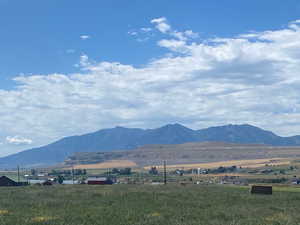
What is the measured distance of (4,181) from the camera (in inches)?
4683

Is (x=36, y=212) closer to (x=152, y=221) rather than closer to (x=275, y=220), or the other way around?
(x=152, y=221)

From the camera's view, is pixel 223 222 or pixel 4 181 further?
pixel 4 181

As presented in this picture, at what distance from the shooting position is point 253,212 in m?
43.8

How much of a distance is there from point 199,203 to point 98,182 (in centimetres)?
7311

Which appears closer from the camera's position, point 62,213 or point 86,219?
point 86,219

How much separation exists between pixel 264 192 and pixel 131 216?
37.9 meters

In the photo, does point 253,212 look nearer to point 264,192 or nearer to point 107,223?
point 107,223

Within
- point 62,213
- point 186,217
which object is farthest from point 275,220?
point 62,213

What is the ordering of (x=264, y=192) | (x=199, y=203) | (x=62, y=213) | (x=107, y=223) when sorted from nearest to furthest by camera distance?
1. (x=107, y=223)
2. (x=62, y=213)
3. (x=199, y=203)
4. (x=264, y=192)

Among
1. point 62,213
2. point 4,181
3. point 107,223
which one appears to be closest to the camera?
point 107,223

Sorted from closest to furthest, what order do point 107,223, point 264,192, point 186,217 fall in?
point 107,223
point 186,217
point 264,192

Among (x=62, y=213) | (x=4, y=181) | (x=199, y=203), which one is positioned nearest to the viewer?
(x=62, y=213)

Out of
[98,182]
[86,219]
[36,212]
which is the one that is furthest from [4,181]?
[86,219]

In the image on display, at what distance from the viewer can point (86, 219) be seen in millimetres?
37625
